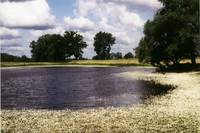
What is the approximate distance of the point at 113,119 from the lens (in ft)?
97.6

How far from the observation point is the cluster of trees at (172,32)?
92375mm

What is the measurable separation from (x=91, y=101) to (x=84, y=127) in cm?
1674

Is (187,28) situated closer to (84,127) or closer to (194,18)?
(194,18)

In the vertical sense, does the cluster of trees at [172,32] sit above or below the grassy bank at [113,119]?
above

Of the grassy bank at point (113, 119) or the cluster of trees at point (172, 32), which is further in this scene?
the cluster of trees at point (172, 32)

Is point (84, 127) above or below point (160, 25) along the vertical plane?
below

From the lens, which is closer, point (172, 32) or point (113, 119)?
point (113, 119)

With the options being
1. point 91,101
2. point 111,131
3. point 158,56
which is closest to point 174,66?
point 158,56

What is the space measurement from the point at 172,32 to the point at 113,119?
69882mm

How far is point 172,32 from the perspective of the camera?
96812mm

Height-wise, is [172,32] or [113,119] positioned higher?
[172,32]

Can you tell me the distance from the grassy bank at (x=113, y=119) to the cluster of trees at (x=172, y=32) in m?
56.0

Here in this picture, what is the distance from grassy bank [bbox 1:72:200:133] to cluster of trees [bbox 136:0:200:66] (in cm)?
5602

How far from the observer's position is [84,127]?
2708cm
